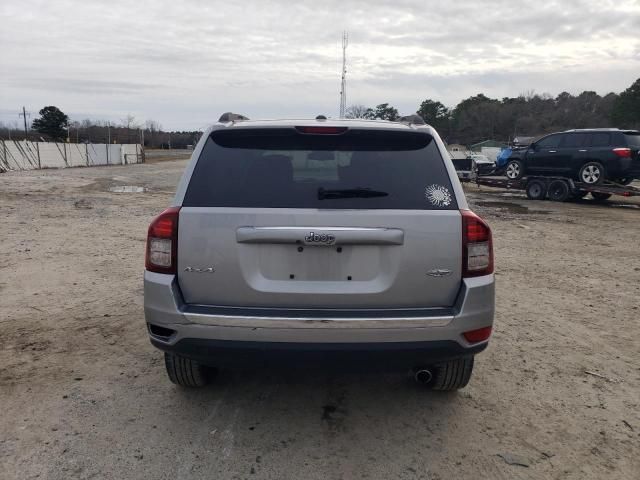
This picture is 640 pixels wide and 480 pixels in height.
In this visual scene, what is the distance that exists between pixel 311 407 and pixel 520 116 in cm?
9076

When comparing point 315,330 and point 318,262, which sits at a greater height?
point 318,262

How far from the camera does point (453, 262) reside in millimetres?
2746

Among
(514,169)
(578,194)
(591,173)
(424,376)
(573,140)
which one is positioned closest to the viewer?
(424,376)

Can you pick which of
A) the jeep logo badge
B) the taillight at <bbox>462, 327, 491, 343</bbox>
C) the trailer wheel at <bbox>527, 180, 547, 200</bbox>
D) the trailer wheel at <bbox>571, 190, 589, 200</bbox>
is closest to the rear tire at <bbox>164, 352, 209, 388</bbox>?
the jeep logo badge

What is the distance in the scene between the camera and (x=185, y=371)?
3.35 meters

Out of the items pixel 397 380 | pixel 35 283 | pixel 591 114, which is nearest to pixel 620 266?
pixel 397 380

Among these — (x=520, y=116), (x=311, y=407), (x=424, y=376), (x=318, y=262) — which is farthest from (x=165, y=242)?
(x=520, y=116)

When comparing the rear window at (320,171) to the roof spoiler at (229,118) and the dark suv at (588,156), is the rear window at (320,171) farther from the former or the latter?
the dark suv at (588,156)

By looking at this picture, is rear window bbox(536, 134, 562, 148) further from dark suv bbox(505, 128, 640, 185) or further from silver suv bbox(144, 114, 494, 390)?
silver suv bbox(144, 114, 494, 390)

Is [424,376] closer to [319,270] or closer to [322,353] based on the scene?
[322,353]

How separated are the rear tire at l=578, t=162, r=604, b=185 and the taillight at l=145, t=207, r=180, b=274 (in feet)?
52.7

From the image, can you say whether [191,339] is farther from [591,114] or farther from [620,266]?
[591,114]

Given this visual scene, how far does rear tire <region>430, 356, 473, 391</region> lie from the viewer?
3.28m

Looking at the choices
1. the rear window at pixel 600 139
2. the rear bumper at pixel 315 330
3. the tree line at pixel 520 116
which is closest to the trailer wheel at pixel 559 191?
the rear window at pixel 600 139
